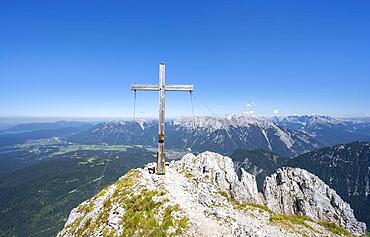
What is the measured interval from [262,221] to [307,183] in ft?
93.0

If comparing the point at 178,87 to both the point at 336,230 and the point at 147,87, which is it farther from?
the point at 336,230

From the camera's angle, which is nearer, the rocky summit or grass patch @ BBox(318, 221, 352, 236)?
the rocky summit

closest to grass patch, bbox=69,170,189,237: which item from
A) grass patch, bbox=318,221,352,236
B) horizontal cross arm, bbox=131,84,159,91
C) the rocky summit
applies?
the rocky summit

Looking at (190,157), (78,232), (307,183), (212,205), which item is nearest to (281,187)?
(307,183)

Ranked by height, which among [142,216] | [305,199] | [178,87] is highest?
[178,87]

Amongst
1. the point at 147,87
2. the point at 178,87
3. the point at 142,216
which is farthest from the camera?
the point at 147,87

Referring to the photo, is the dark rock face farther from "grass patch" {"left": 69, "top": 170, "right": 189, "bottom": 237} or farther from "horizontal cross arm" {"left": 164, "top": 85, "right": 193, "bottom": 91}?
"horizontal cross arm" {"left": 164, "top": 85, "right": 193, "bottom": 91}

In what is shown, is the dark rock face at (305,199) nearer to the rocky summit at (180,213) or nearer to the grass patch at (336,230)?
the rocky summit at (180,213)

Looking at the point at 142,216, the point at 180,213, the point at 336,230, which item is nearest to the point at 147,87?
the point at 142,216

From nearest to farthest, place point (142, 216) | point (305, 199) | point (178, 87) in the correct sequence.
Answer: point (142, 216) < point (178, 87) < point (305, 199)

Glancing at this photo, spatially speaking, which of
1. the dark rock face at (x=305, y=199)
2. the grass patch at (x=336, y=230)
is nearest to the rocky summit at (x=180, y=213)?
the grass patch at (x=336, y=230)

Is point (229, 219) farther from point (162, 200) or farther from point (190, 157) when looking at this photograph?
point (190, 157)

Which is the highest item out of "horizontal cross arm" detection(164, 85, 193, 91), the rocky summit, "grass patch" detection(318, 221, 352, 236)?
"horizontal cross arm" detection(164, 85, 193, 91)

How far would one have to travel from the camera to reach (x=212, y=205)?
1082 inches
